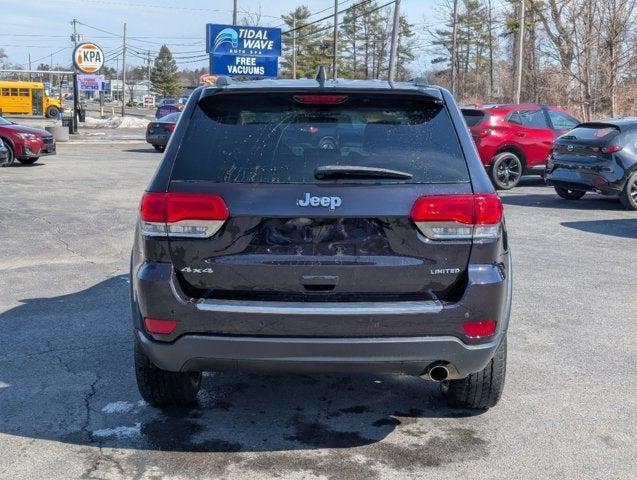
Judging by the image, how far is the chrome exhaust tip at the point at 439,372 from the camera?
3773 millimetres

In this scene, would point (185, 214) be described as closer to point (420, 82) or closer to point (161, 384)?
point (161, 384)

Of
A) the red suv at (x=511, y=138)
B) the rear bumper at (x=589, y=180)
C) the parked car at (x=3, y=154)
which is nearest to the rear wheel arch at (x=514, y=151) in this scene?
the red suv at (x=511, y=138)

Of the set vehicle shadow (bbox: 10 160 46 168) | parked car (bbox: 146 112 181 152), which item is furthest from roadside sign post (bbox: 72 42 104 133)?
vehicle shadow (bbox: 10 160 46 168)

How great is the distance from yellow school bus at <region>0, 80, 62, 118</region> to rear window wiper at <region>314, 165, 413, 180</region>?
63.2 m

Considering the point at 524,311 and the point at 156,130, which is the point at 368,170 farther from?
the point at 156,130

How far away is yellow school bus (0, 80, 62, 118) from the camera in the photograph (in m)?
63.6

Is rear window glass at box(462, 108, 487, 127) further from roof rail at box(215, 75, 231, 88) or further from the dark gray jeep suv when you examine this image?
the dark gray jeep suv

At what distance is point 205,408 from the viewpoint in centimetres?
454

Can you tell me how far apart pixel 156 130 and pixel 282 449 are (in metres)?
24.3

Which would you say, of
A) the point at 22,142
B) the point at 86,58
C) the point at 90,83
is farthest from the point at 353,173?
the point at 90,83

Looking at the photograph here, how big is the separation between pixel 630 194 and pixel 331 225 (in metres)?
10.9

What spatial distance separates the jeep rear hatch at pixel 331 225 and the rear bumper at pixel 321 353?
0.69 ft

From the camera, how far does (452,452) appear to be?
3.97m

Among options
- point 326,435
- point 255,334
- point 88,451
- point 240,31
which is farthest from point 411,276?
point 240,31
